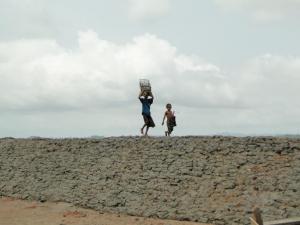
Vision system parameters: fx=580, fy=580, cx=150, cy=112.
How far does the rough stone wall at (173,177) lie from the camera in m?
14.1

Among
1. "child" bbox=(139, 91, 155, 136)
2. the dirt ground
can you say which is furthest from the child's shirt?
the dirt ground

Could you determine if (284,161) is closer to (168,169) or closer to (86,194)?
(168,169)

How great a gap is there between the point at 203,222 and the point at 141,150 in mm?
3747

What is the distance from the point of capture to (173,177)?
1559 centimetres

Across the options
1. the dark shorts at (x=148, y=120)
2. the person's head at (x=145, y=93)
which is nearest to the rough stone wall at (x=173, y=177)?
the dark shorts at (x=148, y=120)

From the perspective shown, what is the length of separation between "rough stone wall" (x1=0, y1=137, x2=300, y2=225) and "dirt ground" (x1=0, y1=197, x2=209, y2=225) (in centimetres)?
29

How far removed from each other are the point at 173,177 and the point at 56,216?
3316mm

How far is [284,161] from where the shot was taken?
48.2 ft

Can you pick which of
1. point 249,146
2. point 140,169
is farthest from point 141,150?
point 249,146

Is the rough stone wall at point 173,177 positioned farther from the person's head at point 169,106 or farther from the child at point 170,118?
the person's head at point 169,106

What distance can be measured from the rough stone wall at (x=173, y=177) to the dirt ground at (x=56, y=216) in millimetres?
288

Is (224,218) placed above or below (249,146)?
below

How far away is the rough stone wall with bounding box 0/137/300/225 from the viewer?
14133mm

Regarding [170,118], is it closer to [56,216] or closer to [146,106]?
[146,106]
